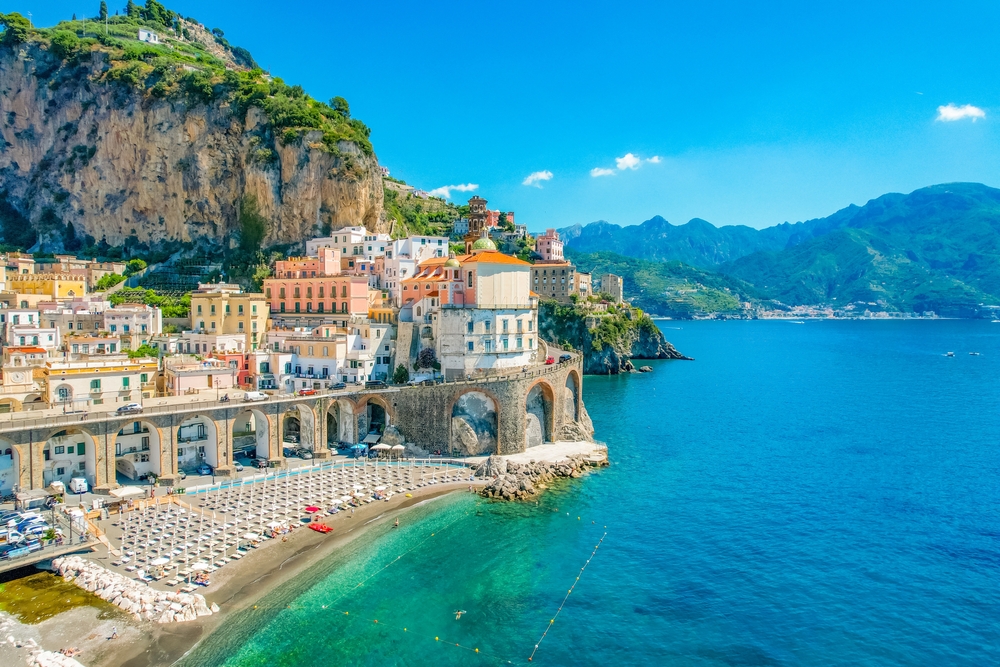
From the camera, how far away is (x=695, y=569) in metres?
32.7

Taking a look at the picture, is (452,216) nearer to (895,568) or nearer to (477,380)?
(477,380)

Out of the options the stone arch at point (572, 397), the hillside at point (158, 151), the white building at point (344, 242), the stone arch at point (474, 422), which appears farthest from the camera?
the hillside at point (158, 151)

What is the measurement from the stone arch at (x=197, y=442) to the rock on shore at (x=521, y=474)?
1734 centimetres

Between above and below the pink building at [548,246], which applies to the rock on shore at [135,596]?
below

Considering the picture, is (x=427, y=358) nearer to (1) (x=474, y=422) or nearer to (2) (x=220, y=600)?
(1) (x=474, y=422)

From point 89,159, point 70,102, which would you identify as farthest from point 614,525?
point 70,102

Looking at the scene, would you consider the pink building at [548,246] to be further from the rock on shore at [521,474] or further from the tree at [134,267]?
the rock on shore at [521,474]

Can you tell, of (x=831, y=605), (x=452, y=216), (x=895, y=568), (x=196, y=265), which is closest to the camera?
(x=831, y=605)

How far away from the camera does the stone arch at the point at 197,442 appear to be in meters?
42.5

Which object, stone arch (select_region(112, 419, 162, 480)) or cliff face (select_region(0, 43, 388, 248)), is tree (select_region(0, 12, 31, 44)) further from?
stone arch (select_region(112, 419, 162, 480))

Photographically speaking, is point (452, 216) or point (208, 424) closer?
point (208, 424)

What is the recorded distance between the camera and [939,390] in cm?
8562

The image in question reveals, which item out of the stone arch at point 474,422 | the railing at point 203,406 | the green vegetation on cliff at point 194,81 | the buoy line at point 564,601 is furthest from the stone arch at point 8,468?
the green vegetation on cliff at point 194,81

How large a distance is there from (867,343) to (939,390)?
79.9m
